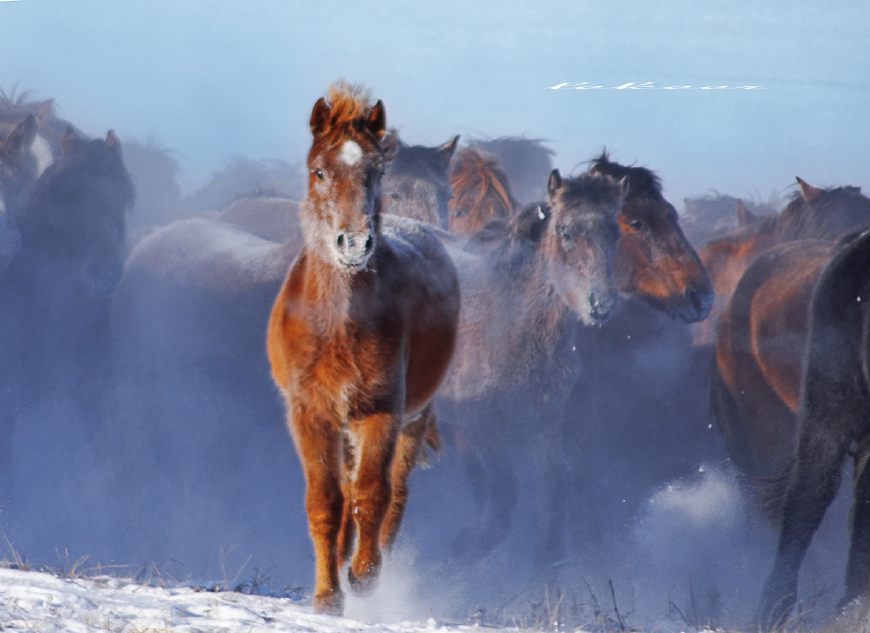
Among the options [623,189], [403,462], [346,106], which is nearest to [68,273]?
[403,462]

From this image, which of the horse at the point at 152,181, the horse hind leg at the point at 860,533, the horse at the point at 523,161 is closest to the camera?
the horse hind leg at the point at 860,533

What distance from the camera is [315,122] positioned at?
5.32 m

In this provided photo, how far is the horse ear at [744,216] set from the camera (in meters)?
8.87

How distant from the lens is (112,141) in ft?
26.3

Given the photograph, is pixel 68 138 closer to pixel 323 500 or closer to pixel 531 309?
pixel 531 309

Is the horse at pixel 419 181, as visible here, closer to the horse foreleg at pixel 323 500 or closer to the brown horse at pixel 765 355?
the brown horse at pixel 765 355

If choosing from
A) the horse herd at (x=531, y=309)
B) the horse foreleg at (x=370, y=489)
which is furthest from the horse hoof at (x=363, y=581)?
the horse herd at (x=531, y=309)

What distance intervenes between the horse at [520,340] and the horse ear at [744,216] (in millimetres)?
1440

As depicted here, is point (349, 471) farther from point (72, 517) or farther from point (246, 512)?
point (72, 517)

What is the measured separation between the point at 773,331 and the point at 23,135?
5.00 metres

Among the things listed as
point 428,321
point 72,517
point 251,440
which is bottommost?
point 72,517

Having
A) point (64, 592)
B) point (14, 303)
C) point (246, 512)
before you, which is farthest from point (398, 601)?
point (14, 303)

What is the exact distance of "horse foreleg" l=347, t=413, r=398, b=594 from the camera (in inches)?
200

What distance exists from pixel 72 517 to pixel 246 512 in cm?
111
